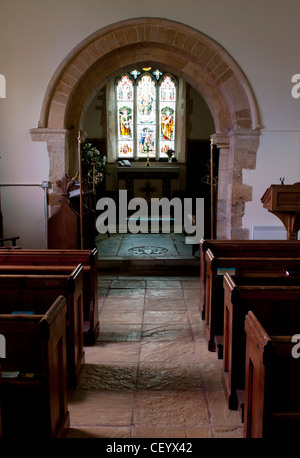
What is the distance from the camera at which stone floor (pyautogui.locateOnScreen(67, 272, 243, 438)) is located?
211cm

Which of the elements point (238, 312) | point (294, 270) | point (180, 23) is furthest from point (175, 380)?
point (180, 23)

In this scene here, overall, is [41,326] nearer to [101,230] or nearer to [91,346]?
[91,346]

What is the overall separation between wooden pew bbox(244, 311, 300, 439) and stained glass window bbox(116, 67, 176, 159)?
1040 cm

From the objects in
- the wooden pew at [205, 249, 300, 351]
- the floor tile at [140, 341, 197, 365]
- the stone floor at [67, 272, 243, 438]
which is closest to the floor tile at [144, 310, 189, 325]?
the stone floor at [67, 272, 243, 438]

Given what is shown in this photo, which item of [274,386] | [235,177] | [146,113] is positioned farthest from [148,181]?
[274,386]

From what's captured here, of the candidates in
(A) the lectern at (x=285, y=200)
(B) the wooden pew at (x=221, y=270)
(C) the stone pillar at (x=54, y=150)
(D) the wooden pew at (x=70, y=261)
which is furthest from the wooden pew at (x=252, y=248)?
(C) the stone pillar at (x=54, y=150)

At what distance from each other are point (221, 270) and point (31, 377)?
184cm

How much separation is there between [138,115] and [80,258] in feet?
30.1

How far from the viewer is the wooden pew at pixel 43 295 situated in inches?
96.5

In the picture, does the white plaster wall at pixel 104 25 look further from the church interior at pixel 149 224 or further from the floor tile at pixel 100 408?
the floor tile at pixel 100 408

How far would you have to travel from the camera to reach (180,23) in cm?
566

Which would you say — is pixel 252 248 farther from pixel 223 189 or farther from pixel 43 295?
pixel 223 189

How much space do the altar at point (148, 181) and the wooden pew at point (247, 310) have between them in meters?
8.54

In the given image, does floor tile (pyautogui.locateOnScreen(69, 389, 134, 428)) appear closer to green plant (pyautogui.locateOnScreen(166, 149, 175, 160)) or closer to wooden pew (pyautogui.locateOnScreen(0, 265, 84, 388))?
wooden pew (pyautogui.locateOnScreen(0, 265, 84, 388))
